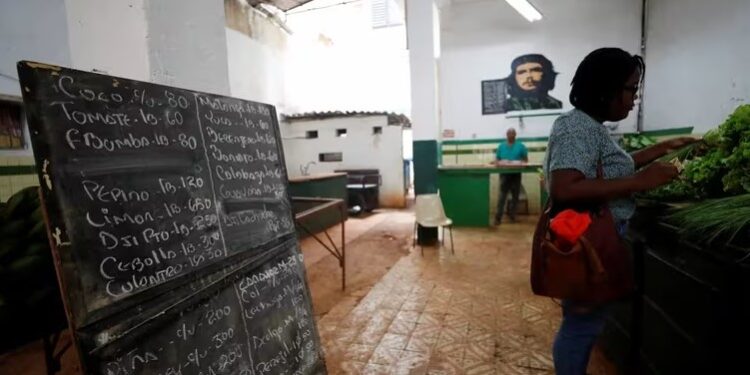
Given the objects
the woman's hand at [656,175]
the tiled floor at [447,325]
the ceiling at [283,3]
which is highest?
the ceiling at [283,3]

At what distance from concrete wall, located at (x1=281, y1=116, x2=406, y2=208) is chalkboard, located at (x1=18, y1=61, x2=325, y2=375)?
22.0ft

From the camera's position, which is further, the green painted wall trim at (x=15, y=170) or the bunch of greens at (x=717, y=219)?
the green painted wall trim at (x=15, y=170)

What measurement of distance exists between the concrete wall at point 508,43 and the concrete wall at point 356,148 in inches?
73.8

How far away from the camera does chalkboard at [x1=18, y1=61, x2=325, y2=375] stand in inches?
30.9

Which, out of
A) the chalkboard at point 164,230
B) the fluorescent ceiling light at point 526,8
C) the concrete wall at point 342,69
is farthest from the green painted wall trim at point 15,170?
the concrete wall at point 342,69

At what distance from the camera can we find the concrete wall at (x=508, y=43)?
5598 millimetres

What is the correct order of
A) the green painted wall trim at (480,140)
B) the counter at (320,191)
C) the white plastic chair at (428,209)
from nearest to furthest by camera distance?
the white plastic chair at (428,209) → the counter at (320,191) → the green painted wall trim at (480,140)

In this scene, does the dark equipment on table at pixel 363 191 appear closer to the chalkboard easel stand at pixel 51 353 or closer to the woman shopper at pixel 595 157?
the chalkboard easel stand at pixel 51 353

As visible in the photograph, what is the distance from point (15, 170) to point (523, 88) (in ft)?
22.1

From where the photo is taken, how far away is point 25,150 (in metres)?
3.34

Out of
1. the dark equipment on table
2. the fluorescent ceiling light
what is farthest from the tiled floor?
the dark equipment on table

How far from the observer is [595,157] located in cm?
112

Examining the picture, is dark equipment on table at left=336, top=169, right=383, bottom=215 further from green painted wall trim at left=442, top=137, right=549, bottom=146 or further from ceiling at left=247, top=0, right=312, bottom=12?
ceiling at left=247, top=0, right=312, bottom=12

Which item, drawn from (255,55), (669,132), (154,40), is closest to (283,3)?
(255,55)
